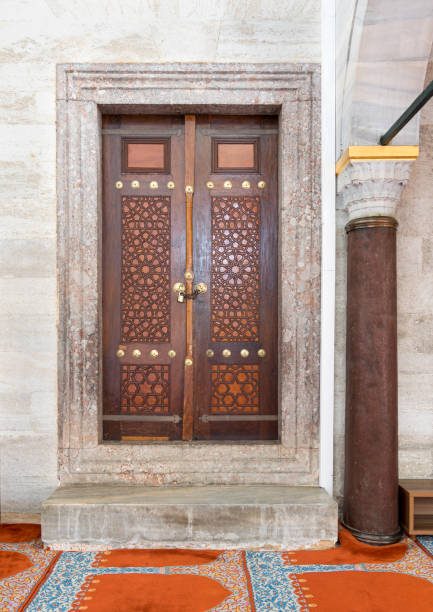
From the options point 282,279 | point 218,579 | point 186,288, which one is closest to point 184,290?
point 186,288

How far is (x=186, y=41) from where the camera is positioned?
2.64m

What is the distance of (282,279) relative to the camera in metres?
2.70

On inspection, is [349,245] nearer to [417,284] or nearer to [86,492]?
[417,284]

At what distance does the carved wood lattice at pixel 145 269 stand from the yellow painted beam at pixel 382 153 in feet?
3.77

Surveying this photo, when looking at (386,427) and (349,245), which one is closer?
(386,427)

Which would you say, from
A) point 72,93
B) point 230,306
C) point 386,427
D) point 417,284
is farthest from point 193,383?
point 72,93

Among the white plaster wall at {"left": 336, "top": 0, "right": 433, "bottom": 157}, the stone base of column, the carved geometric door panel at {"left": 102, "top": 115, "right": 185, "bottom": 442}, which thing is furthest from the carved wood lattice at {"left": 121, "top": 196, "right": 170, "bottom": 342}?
the stone base of column

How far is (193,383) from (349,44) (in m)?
2.19

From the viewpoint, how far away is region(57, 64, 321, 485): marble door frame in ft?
8.71

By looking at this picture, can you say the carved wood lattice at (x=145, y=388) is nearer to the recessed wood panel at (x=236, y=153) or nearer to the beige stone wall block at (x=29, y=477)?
the beige stone wall block at (x=29, y=477)

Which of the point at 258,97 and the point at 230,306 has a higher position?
the point at 258,97

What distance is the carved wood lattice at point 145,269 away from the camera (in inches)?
110

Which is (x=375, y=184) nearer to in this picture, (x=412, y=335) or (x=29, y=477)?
(x=412, y=335)

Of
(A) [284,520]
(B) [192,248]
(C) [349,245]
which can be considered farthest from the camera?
(B) [192,248]
